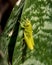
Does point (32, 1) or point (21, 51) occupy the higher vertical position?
point (32, 1)

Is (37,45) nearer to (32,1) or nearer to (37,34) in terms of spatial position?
(37,34)

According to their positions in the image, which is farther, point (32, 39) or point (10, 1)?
point (10, 1)

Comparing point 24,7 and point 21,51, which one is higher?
point 24,7

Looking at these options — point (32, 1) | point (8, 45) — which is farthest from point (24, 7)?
point (8, 45)

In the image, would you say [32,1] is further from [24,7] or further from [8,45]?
[8,45]

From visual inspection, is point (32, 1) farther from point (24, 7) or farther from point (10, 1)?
point (10, 1)

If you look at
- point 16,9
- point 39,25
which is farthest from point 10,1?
point 39,25

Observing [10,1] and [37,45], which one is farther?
[10,1]

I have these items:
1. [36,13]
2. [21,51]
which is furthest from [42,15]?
[21,51]
